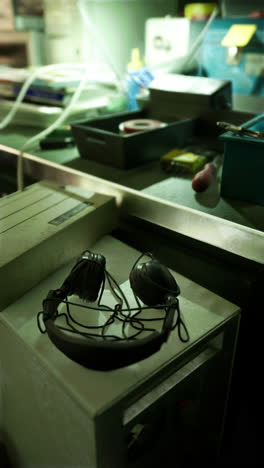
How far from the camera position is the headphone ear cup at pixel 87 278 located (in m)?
0.69

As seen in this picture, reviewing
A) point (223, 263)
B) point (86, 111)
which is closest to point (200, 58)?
point (86, 111)

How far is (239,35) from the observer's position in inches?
50.7

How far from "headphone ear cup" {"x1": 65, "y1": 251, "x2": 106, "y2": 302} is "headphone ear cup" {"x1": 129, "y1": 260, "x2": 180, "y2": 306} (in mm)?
69

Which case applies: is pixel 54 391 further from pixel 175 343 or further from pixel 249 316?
pixel 249 316

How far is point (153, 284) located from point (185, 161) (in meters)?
0.42

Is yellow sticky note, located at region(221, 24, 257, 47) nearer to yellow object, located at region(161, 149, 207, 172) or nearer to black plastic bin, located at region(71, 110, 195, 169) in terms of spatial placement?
black plastic bin, located at region(71, 110, 195, 169)

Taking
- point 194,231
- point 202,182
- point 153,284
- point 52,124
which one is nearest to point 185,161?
point 202,182

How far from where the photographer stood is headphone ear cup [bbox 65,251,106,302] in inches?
27.3

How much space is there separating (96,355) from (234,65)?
1.20m

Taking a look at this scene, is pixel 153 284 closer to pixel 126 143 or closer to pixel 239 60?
pixel 126 143

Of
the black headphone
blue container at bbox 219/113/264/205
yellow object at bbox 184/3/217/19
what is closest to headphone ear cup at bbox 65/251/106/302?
the black headphone

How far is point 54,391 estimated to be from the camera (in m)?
0.63

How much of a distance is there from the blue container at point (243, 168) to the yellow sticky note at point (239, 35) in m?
0.58

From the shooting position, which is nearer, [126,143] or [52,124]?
[126,143]
